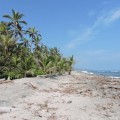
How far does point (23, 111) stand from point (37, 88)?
12.7m

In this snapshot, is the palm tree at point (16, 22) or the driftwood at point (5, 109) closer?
the driftwood at point (5, 109)

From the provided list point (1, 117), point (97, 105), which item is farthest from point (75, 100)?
point (1, 117)

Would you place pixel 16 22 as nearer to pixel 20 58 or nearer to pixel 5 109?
pixel 20 58

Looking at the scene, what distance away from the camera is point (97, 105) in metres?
21.0

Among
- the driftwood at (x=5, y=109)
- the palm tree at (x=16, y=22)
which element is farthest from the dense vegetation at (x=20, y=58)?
the driftwood at (x=5, y=109)

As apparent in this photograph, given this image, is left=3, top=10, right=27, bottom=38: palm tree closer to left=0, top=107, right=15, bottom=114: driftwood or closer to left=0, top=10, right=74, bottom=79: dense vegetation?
left=0, top=10, right=74, bottom=79: dense vegetation

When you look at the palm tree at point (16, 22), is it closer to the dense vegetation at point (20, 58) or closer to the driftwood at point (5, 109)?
the dense vegetation at point (20, 58)

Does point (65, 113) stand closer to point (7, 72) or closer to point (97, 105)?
point (97, 105)

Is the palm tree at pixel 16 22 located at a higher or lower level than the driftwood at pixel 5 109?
higher

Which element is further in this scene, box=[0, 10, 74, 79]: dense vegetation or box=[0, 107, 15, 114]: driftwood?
box=[0, 10, 74, 79]: dense vegetation

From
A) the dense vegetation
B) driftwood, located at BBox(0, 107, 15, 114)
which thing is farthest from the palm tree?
driftwood, located at BBox(0, 107, 15, 114)

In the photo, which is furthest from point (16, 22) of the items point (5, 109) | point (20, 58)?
point (5, 109)

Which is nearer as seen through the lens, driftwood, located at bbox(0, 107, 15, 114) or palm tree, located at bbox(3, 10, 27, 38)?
driftwood, located at bbox(0, 107, 15, 114)

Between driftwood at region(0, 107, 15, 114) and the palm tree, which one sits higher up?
the palm tree
